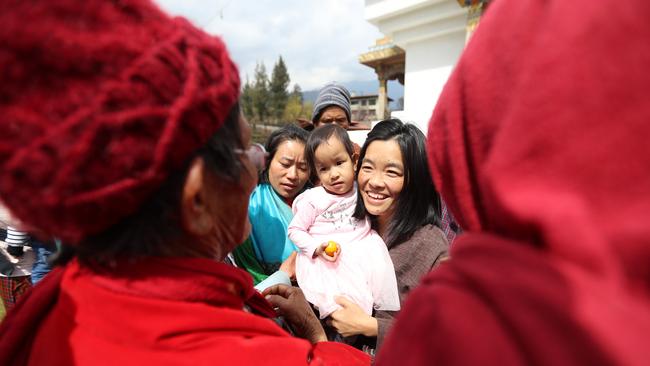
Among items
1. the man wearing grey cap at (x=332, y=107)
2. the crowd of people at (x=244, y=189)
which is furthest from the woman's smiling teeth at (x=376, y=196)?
the man wearing grey cap at (x=332, y=107)

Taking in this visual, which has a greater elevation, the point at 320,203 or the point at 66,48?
the point at 66,48

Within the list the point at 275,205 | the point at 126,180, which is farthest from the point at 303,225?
the point at 126,180

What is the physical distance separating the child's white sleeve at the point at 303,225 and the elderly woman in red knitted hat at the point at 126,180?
4.02 ft

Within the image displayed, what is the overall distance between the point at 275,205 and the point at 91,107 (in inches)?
86.7

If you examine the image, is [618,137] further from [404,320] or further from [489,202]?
[404,320]

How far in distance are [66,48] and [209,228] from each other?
48cm

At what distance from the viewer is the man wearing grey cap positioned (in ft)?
12.1

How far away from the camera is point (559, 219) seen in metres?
0.45

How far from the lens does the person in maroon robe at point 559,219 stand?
0.42m

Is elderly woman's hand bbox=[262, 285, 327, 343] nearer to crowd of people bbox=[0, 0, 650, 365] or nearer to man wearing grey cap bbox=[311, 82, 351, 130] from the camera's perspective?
crowd of people bbox=[0, 0, 650, 365]

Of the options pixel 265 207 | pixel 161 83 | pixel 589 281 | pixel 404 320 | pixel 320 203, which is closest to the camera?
pixel 589 281

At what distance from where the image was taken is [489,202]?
1.85 feet

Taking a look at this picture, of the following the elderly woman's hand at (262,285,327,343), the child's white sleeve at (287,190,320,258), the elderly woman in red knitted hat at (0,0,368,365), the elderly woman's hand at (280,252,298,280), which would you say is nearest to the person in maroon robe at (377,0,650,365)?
the elderly woman in red knitted hat at (0,0,368,365)

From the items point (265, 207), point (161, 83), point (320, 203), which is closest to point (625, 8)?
point (161, 83)
